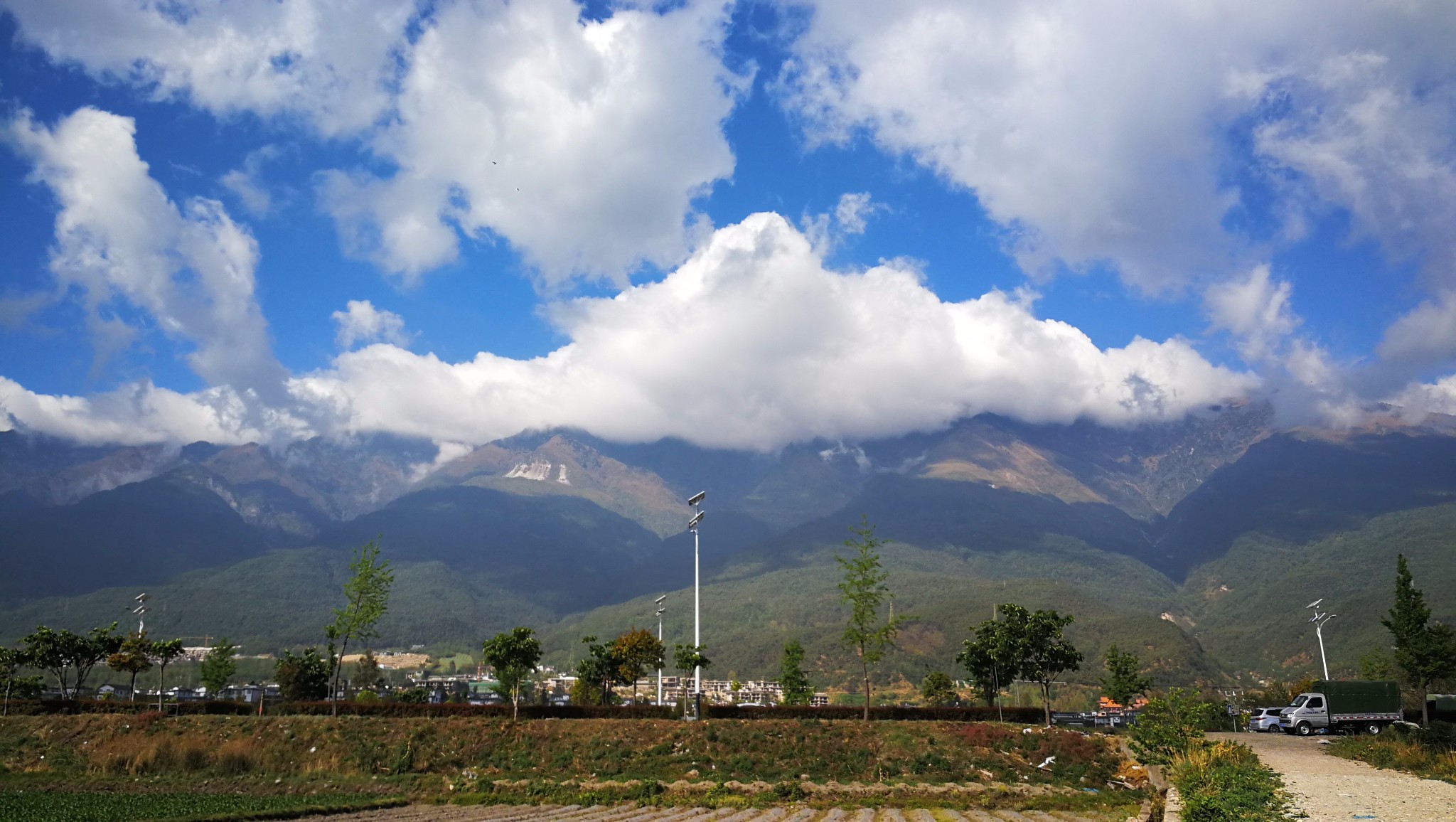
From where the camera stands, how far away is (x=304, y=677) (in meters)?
66.2

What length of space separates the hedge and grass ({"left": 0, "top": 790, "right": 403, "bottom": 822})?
14948 millimetres

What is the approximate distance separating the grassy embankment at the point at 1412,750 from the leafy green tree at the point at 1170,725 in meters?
7.29

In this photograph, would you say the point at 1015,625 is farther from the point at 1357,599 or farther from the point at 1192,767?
the point at 1357,599

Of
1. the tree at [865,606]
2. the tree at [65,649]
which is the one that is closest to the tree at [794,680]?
the tree at [865,606]

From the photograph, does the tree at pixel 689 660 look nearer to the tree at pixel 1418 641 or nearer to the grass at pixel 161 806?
the grass at pixel 161 806

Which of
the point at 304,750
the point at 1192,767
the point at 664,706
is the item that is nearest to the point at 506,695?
the point at 664,706

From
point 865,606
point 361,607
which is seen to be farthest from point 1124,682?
point 361,607

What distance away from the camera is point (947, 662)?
183750mm

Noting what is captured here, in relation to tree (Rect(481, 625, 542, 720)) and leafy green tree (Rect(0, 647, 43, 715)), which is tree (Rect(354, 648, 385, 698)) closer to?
leafy green tree (Rect(0, 647, 43, 715))

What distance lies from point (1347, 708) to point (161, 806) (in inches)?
2392

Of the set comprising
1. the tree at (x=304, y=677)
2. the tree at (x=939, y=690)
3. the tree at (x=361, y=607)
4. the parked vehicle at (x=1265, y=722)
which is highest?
the tree at (x=361, y=607)

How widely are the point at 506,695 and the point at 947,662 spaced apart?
129 metres

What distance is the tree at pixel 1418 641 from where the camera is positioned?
53.4 m

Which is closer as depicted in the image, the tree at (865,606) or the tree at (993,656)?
the tree at (993,656)
